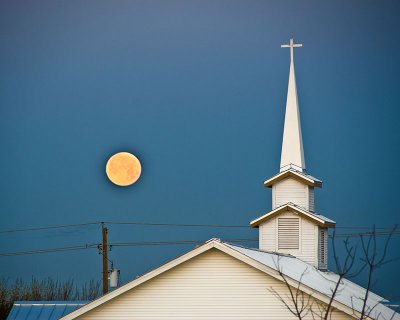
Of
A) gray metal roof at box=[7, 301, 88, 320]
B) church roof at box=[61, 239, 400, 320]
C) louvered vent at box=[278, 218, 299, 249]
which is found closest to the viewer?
church roof at box=[61, 239, 400, 320]

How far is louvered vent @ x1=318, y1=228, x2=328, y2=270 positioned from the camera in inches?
1885

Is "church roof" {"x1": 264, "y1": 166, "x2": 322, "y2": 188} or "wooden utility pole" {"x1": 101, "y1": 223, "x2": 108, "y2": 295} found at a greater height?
"church roof" {"x1": 264, "y1": 166, "x2": 322, "y2": 188}

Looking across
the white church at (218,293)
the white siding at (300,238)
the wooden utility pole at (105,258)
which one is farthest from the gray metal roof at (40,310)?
the white church at (218,293)

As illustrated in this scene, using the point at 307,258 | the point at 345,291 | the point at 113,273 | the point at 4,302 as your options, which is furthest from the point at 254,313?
the point at 4,302

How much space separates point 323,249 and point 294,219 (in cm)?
211

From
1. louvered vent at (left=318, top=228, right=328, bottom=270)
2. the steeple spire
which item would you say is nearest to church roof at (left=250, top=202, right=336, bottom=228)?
louvered vent at (left=318, top=228, right=328, bottom=270)

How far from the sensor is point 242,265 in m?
36.4

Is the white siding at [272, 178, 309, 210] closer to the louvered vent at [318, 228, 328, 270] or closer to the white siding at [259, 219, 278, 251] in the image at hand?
the white siding at [259, 219, 278, 251]

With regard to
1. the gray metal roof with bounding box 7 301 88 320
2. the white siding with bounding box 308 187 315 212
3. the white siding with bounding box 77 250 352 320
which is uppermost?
the white siding with bounding box 308 187 315 212

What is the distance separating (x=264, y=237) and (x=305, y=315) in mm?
14077

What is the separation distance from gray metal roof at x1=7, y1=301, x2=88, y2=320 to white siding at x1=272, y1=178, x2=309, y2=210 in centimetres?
972

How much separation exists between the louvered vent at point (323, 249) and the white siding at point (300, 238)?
0.47 m

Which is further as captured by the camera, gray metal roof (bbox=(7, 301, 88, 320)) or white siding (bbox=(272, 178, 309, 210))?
gray metal roof (bbox=(7, 301, 88, 320))

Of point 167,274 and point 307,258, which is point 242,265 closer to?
point 167,274
